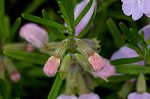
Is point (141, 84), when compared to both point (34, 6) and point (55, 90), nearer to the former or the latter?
point (55, 90)

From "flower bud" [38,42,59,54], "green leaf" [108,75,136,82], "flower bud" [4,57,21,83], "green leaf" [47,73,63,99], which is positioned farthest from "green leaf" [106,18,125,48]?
"flower bud" [4,57,21,83]

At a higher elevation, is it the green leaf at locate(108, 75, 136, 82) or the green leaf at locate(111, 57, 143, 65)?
the green leaf at locate(111, 57, 143, 65)

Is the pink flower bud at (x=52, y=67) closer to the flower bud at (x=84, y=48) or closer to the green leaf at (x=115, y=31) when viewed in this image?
the flower bud at (x=84, y=48)

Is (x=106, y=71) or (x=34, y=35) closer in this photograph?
(x=106, y=71)

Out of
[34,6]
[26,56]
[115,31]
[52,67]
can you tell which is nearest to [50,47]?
[26,56]

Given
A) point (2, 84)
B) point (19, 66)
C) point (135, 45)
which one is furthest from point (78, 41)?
point (19, 66)

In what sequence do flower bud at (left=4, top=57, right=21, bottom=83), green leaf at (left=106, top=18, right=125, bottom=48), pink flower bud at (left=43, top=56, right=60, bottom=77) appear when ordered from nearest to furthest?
pink flower bud at (left=43, top=56, right=60, bottom=77) < green leaf at (left=106, top=18, right=125, bottom=48) < flower bud at (left=4, top=57, right=21, bottom=83)

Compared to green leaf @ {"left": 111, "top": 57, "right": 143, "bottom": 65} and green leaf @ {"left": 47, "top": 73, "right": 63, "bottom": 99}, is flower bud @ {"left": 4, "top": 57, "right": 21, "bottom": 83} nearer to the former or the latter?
green leaf @ {"left": 47, "top": 73, "right": 63, "bottom": 99}
